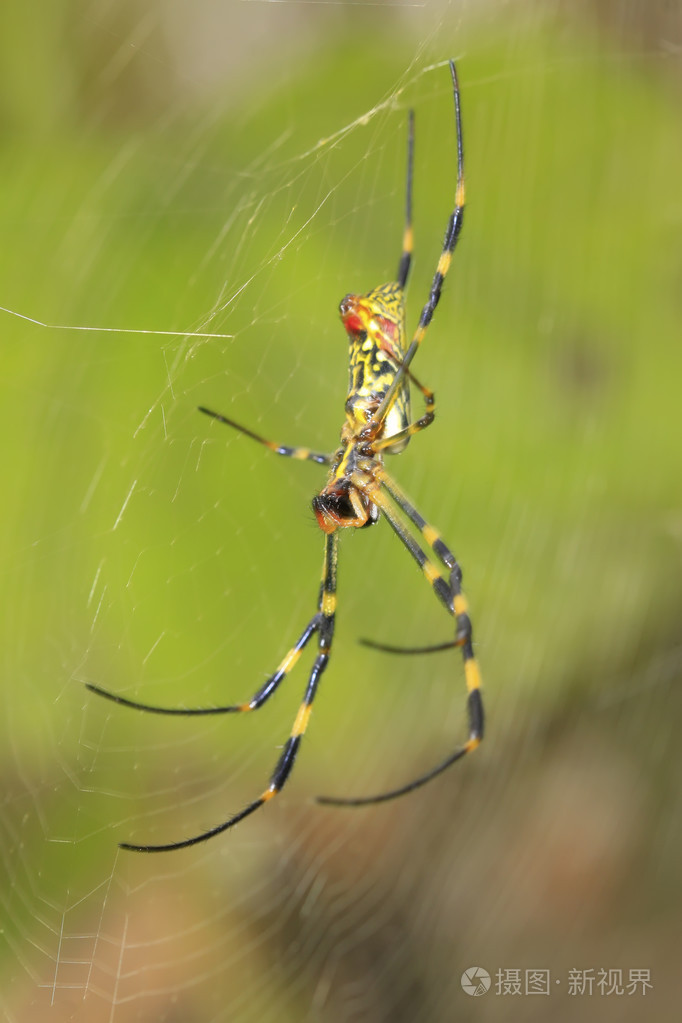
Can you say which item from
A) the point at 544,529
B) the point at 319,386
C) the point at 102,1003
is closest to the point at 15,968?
the point at 102,1003

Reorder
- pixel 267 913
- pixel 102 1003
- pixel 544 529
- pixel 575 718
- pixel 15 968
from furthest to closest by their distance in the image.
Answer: pixel 575 718 → pixel 544 529 → pixel 267 913 → pixel 102 1003 → pixel 15 968

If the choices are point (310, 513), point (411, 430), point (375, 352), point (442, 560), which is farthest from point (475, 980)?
point (375, 352)

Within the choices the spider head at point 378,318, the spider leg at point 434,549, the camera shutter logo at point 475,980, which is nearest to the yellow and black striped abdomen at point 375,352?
the spider head at point 378,318

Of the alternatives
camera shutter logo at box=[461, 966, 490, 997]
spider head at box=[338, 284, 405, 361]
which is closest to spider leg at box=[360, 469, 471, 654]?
spider head at box=[338, 284, 405, 361]

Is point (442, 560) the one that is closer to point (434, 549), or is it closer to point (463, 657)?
point (434, 549)

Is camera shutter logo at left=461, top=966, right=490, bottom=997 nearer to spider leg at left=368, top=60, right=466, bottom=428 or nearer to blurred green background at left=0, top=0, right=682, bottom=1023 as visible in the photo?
blurred green background at left=0, top=0, right=682, bottom=1023

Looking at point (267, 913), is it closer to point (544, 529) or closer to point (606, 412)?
point (544, 529)

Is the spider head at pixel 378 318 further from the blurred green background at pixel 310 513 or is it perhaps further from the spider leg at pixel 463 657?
the spider leg at pixel 463 657

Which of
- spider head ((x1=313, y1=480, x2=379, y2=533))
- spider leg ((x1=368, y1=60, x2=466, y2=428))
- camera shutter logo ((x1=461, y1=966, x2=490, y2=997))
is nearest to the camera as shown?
spider leg ((x1=368, y1=60, x2=466, y2=428))
